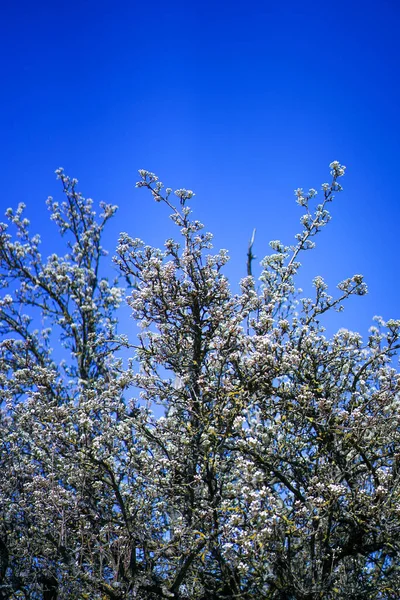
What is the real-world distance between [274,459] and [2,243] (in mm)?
11115

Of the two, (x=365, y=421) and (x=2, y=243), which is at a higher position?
Answer: (x=2, y=243)

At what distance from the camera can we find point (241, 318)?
8.23 metres

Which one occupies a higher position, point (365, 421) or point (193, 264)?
point (193, 264)

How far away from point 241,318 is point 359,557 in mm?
4782

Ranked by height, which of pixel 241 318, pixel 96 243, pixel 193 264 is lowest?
pixel 241 318

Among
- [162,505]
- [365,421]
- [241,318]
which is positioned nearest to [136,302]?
[241,318]

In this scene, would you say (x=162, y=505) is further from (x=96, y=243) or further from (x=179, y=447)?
(x=96, y=243)

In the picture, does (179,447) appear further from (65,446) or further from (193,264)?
(193,264)

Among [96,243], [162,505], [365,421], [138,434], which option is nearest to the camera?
[365,421]

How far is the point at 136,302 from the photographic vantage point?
870 cm

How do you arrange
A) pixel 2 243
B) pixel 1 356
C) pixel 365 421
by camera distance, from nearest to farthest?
1. pixel 365 421
2. pixel 1 356
3. pixel 2 243

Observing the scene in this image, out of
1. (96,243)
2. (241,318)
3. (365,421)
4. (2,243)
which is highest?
(96,243)

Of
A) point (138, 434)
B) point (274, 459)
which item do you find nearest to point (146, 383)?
point (138, 434)

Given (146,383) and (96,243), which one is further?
(96,243)
